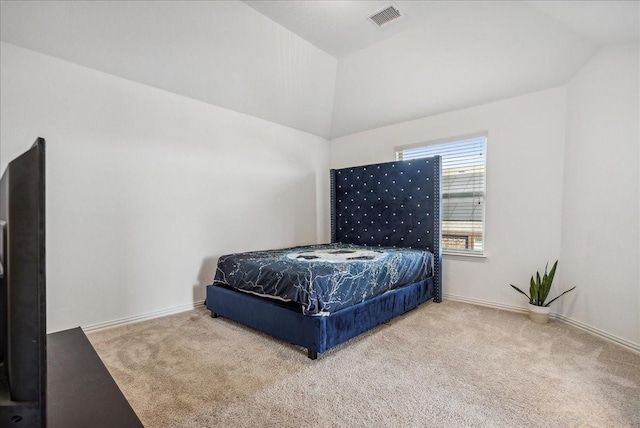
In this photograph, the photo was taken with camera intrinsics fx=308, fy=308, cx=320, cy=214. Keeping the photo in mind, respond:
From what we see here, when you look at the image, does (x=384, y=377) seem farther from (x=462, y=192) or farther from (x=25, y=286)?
(x=462, y=192)

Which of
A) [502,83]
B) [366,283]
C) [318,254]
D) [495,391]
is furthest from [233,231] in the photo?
[502,83]

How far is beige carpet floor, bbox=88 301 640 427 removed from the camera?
1646mm

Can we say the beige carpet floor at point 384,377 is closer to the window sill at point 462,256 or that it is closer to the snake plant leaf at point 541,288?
the snake plant leaf at point 541,288

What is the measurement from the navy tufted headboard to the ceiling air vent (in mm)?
1573

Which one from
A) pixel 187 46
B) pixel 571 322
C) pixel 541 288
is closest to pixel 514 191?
pixel 541 288

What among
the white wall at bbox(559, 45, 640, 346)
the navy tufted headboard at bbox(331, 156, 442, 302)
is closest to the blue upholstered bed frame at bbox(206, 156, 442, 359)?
the navy tufted headboard at bbox(331, 156, 442, 302)

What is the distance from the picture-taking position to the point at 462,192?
3.86 meters

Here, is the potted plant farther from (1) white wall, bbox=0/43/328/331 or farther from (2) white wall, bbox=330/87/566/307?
(1) white wall, bbox=0/43/328/331

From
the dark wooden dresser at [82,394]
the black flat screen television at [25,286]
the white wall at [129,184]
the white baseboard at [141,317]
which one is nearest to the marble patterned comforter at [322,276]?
the white baseboard at [141,317]

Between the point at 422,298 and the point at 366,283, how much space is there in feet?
3.76

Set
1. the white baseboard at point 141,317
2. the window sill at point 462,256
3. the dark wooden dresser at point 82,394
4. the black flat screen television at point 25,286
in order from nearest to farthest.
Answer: the black flat screen television at point 25,286 < the dark wooden dresser at point 82,394 < the white baseboard at point 141,317 < the window sill at point 462,256

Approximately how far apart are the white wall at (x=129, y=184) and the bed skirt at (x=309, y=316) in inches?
27.2

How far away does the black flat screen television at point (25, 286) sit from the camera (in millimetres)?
531

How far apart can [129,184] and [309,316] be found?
7.22ft
